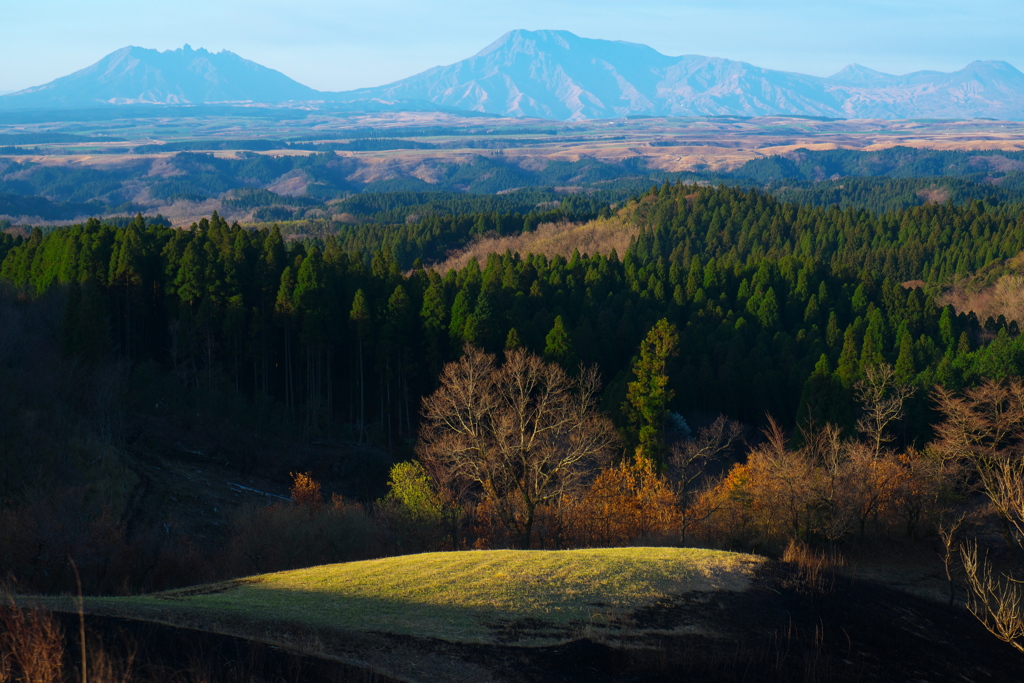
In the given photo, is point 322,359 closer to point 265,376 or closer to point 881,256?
point 265,376

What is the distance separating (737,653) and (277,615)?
9328 millimetres

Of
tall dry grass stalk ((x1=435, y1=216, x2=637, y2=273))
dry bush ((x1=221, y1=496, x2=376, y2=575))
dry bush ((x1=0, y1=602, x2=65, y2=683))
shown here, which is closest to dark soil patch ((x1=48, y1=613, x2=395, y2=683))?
dry bush ((x1=0, y1=602, x2=65, y2=683))

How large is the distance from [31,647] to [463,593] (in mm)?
9539

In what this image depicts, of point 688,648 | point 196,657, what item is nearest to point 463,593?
point 688,648

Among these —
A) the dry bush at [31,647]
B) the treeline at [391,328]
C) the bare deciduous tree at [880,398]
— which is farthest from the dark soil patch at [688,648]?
the treeline at [391,328]

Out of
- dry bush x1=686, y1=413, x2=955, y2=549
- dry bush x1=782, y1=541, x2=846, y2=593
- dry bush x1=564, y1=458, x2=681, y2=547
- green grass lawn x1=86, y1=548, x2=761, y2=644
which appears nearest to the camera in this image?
green grass lawn x1=86, y1=548, x2=761, y2=644

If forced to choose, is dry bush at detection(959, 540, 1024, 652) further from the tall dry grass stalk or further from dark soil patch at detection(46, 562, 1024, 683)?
the tall dry grass stalk

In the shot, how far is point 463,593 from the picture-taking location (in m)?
19.0

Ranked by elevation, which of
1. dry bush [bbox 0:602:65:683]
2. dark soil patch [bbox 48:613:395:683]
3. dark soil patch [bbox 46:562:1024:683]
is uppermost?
dry bush [bbox 0:602:65:683]

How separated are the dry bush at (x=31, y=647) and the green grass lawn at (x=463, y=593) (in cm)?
302

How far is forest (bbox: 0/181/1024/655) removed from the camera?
99.9 feet

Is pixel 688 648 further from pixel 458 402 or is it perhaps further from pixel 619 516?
pixel 458 402

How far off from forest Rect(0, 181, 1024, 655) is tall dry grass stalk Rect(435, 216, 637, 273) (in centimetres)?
2850

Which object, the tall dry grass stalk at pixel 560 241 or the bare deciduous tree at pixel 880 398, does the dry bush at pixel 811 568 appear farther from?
the tall dry grass stalk at pixel 560 241
